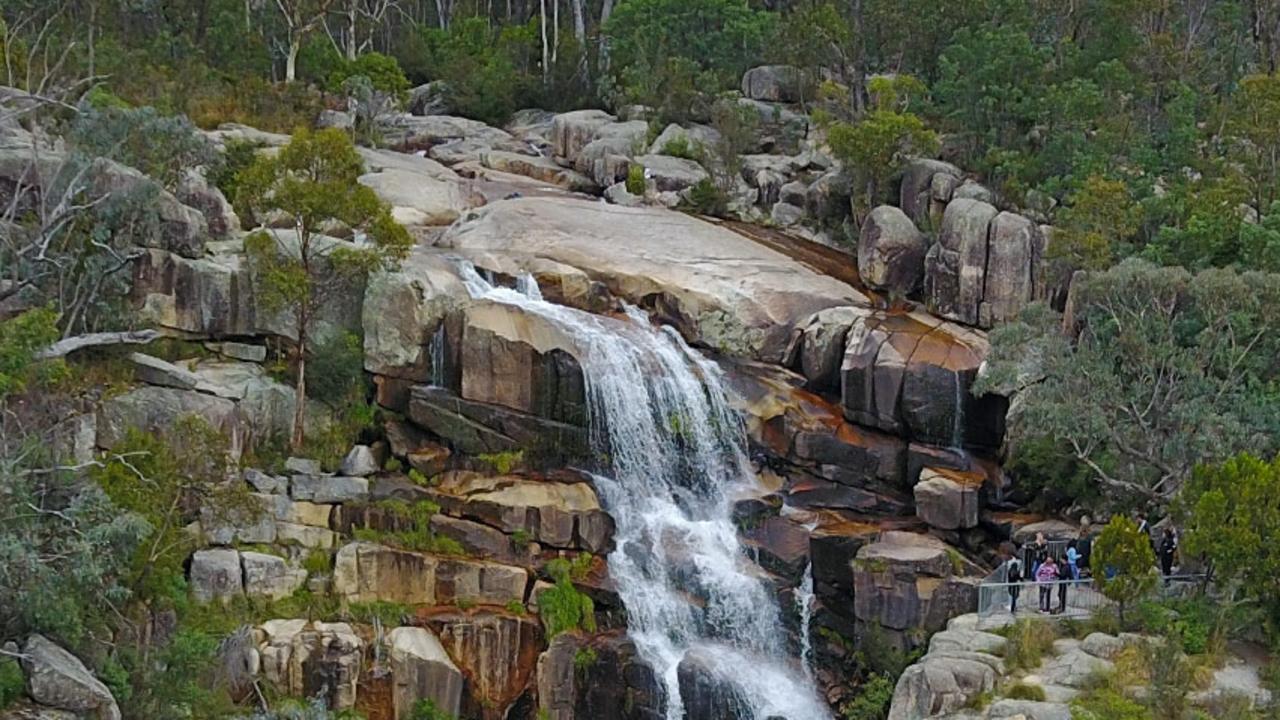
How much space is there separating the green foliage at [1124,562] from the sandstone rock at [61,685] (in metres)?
17.8

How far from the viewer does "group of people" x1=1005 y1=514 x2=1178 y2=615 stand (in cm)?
2928

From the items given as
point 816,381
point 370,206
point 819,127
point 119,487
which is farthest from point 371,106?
point 119,487

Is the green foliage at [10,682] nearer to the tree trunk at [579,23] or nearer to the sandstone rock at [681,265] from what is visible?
the sandstone rock at [681,265]

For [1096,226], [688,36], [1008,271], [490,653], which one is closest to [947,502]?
[1008,271]

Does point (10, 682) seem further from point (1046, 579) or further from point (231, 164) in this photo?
point (231, 164)

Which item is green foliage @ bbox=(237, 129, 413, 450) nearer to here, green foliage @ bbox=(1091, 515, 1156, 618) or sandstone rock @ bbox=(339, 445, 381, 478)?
sandstone rock @ bbox=(339, 445, 381, 478)

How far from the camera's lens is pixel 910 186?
137 feet

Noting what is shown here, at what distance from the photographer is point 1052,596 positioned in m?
29.5

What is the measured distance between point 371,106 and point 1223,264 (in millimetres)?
29399

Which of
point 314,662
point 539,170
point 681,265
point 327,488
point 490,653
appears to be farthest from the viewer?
point 539,170

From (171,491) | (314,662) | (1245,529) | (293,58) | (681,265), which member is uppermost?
(293,58)

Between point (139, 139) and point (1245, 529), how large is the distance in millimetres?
26247

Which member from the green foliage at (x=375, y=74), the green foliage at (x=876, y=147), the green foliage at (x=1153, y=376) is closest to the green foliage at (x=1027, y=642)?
the green foliage at (x=1153, y=376)

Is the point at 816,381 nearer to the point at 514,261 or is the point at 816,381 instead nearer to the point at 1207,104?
the point at 514,261
